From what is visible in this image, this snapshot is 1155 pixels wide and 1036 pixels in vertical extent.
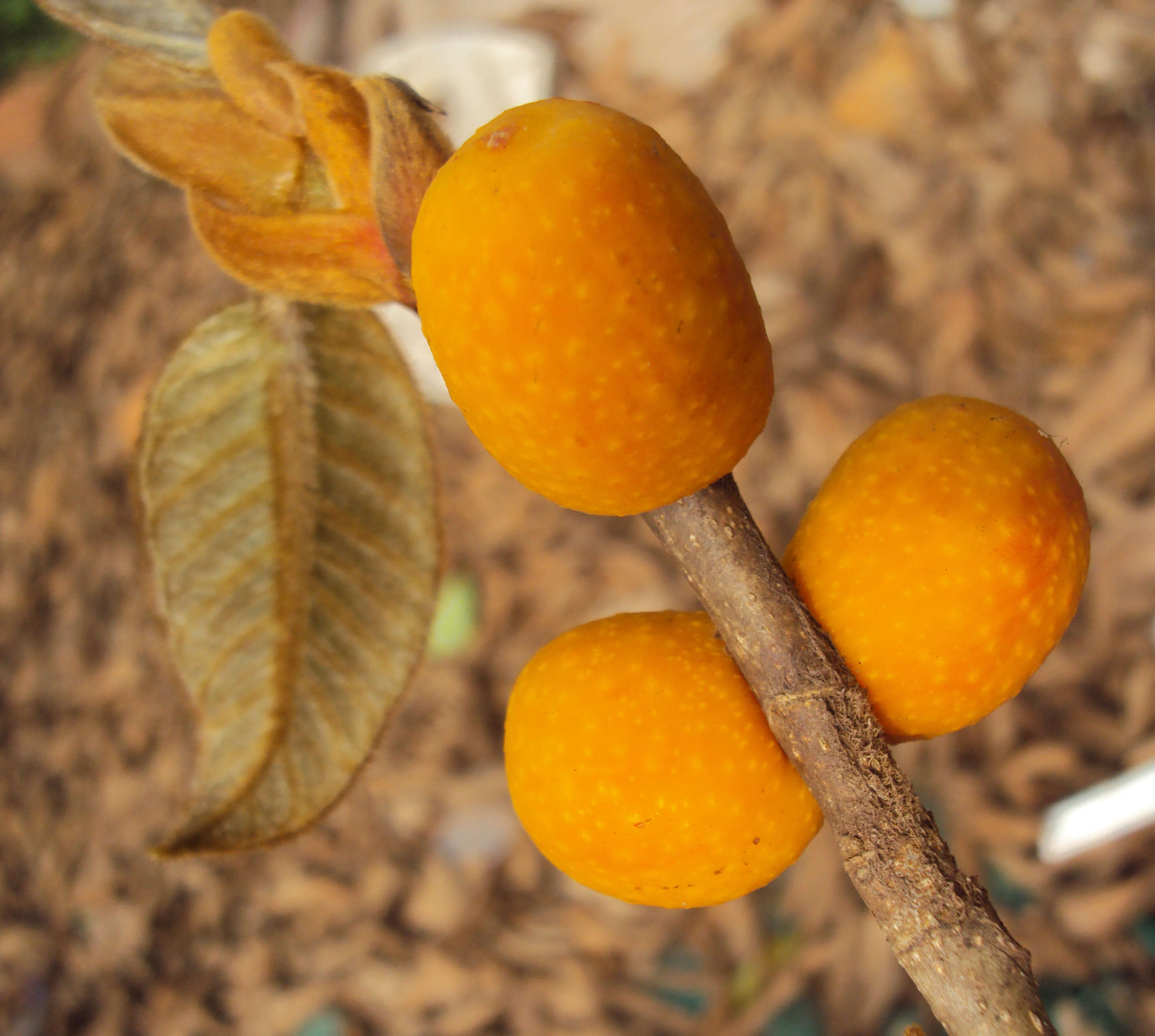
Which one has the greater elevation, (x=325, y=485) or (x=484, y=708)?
(x=325, y=485)

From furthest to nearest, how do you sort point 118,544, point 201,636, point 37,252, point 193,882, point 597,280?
point 37,252 < point 118,544 < point 193,882 < point 201,636 < point 597,280

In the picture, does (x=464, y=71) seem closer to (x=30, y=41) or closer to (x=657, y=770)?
(x=30, y=41)

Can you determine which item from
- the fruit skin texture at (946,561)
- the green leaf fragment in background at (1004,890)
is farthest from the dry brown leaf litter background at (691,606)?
the fruit skin texture at (946,561)

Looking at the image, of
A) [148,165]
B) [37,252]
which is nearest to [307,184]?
[148,165]

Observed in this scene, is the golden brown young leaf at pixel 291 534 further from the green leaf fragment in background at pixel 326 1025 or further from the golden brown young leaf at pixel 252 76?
the green leaf fragment in background at pixel 326 1025

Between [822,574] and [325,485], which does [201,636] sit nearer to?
[325,485]
